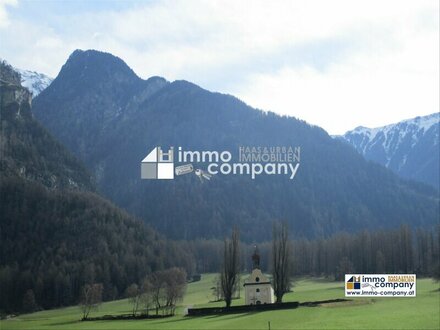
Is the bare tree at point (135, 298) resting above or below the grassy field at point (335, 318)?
below

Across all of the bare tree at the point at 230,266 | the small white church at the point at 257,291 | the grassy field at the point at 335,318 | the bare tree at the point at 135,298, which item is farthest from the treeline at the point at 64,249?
the small white church at the point at 257,291

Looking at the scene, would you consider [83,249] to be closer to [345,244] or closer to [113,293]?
[113,293]

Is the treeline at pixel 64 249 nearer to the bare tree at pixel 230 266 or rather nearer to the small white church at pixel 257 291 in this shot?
the bare tree at pixel 230 266

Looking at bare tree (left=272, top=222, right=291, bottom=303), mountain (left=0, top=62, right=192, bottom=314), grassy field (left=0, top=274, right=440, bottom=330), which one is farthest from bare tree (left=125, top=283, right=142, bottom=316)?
mountain (left=0, top=62, right=192, bottom=314)

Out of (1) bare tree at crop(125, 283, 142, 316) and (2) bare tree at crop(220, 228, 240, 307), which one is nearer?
(2) bare tree at crop(220, 228, 240, 307)

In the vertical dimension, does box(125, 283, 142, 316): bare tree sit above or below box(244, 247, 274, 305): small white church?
below

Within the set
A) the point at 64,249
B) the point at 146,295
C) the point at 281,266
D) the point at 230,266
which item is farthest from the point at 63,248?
the point at 281,266

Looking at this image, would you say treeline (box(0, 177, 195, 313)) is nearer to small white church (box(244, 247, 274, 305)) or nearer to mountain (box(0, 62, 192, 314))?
mountain (box(0, 62, 192, 314))

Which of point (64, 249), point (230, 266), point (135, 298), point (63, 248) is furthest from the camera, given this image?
point (63, 248)

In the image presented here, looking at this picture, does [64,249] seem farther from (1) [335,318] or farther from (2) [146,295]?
(1) [335,318]

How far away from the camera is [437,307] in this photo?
2810 inches

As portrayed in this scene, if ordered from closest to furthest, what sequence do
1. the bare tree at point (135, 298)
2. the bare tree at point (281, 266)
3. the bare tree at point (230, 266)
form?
the bare tree at point (281, 266) < the bare tree at point (230, 266) < the bare tree at point (135, 298)

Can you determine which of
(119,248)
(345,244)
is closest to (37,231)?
(119,248)

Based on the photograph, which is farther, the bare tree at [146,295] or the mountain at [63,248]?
the mountain at [63,248]
